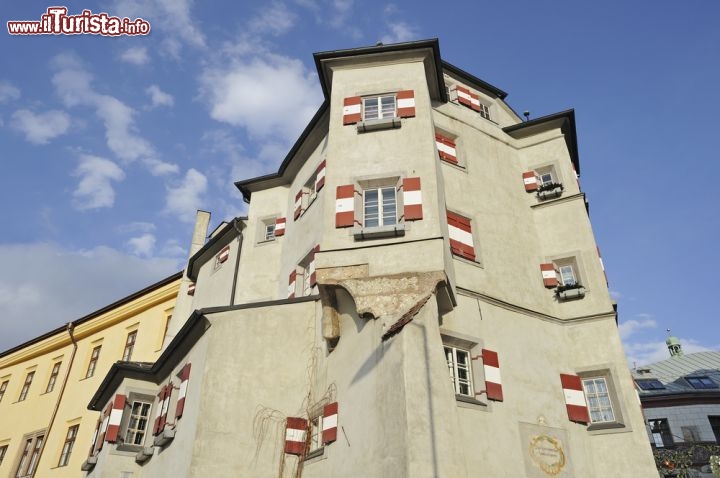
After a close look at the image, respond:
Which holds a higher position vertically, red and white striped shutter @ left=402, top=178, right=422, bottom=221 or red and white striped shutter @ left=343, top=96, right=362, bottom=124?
red and white striped shutter @ left=343, top=96, right=362, bottom=124

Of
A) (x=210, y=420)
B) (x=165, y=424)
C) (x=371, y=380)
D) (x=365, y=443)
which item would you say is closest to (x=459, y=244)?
(x=371, y=380)

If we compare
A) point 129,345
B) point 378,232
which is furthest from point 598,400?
point 129,345

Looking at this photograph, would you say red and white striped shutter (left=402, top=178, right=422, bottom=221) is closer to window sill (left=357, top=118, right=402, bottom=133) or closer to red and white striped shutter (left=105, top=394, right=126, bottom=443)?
window sill (left=357, top=118, right=402, bottom=133)

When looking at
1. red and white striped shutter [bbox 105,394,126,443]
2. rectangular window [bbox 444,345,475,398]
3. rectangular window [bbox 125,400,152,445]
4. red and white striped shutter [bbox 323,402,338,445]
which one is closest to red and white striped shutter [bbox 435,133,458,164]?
rectangular window [bbox 444,345,475,398]

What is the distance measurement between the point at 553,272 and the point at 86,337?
2575cm

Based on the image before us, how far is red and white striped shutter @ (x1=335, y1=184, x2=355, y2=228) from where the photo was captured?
47.2ft

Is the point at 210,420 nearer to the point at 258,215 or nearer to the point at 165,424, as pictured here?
the point at 165,424

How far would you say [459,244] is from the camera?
49.9 feet

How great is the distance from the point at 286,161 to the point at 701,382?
3273 centimetres

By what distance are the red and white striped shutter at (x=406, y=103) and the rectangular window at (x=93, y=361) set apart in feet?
71.4

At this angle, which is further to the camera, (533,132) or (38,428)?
(38,428)

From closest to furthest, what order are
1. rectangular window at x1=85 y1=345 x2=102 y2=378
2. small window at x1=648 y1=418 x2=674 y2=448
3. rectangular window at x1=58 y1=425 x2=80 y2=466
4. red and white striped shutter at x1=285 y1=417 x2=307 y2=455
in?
red and white striped shutter at x1=285 y1=417 x2=307 y2=455
rectangular window at x1=58 y1=425 x2=80 y2=466
rectangular window at x1=85 y1=345 x2=102 y2=378
small window at x1=648 y1=418 x2=674 y2=448

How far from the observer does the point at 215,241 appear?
24016 millimetres

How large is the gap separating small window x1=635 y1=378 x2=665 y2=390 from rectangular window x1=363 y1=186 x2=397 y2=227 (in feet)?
99.5
